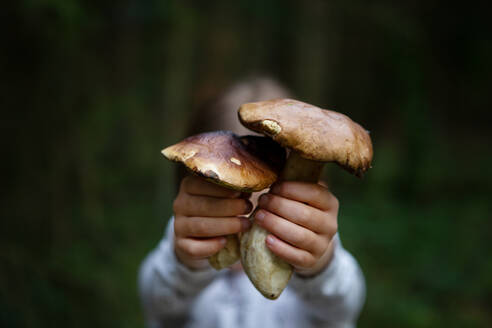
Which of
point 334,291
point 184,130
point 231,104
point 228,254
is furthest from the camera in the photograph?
point 184,130

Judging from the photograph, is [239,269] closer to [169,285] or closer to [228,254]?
[169,285]

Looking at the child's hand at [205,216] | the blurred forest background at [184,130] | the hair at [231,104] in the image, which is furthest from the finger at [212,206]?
the blurred forest background at [184,130]

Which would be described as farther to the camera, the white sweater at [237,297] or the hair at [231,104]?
the hair at [231,104]

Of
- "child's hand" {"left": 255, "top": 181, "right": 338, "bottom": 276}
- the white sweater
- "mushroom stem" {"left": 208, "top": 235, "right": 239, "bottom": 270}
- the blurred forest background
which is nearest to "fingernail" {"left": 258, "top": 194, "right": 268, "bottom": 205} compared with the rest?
"child's hand" {"left": 255, "top": 181, "right": 338, "bottom": 276}

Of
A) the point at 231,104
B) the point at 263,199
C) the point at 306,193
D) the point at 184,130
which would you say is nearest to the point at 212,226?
the point at 263,199

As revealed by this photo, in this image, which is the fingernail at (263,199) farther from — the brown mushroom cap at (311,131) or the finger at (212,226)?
the brown mushroom cap at (311,131)

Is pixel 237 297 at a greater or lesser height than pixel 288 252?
lesser

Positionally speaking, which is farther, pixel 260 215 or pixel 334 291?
pixel 334 291
